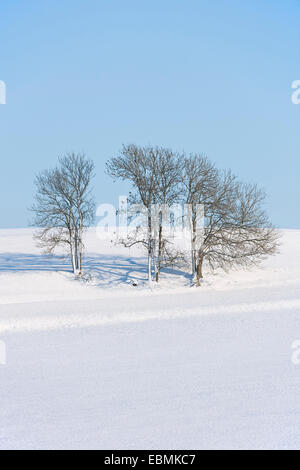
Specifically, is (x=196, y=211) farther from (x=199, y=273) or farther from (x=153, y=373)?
(x=153, y=373)

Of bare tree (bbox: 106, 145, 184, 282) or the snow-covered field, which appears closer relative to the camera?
the snow-covered field

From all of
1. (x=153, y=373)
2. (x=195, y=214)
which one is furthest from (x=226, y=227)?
(x=153, y=373)

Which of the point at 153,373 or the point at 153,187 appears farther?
the point at 153,187

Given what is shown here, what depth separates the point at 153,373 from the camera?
28.4 ft

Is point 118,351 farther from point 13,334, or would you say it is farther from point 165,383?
point 13,334

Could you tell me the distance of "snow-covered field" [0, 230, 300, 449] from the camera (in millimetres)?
5781

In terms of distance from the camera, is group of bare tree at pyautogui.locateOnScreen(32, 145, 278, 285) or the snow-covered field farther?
group of bare tree at pyautogui.locateOnScreen(32, 145, 278, 285)

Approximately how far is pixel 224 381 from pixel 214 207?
21527 mm

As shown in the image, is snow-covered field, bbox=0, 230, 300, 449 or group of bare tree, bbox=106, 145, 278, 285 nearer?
snow-covered field, bbox=0, 230, 300, 449

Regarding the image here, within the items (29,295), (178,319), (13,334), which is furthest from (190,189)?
(13,334)

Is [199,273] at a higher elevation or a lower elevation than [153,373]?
lower

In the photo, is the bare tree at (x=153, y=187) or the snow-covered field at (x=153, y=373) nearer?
the snow-covered field at (x=153, y=373)

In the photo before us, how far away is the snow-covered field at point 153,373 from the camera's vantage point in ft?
19.0
